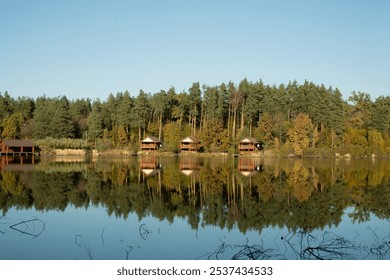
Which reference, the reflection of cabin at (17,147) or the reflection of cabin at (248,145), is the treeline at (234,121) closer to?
the reflection of cabin at (248,145)

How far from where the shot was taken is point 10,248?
8.27 metres

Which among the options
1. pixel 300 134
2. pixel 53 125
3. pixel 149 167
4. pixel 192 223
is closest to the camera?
pixel 192 223

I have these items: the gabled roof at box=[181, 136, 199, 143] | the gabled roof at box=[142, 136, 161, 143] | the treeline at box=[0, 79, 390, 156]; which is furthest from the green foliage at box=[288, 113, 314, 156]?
the gabled roof at box=[142, 136, 161, 143]

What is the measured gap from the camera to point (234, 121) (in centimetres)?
6378

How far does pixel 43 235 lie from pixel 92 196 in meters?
6.08

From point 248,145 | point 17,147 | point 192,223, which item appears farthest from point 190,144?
point 192,223

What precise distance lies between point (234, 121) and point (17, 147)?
35383 mm

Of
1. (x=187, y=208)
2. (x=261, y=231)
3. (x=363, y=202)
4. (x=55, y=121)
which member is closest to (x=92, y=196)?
(x=187, y=208)

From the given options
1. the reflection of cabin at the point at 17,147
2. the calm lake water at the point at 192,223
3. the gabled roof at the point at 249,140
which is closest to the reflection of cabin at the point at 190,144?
the gabled roof at the point at 249,140

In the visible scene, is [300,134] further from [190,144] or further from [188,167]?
[188,167]

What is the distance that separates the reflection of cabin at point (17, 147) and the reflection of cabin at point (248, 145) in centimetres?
3197

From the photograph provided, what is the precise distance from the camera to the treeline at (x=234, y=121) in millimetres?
60500

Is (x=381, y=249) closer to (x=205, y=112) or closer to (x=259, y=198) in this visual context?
(x=259, y=198)

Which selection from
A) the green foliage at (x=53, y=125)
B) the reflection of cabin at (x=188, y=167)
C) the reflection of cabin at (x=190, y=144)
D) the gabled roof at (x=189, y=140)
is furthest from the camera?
the green foliage at (x=53, y=125)
